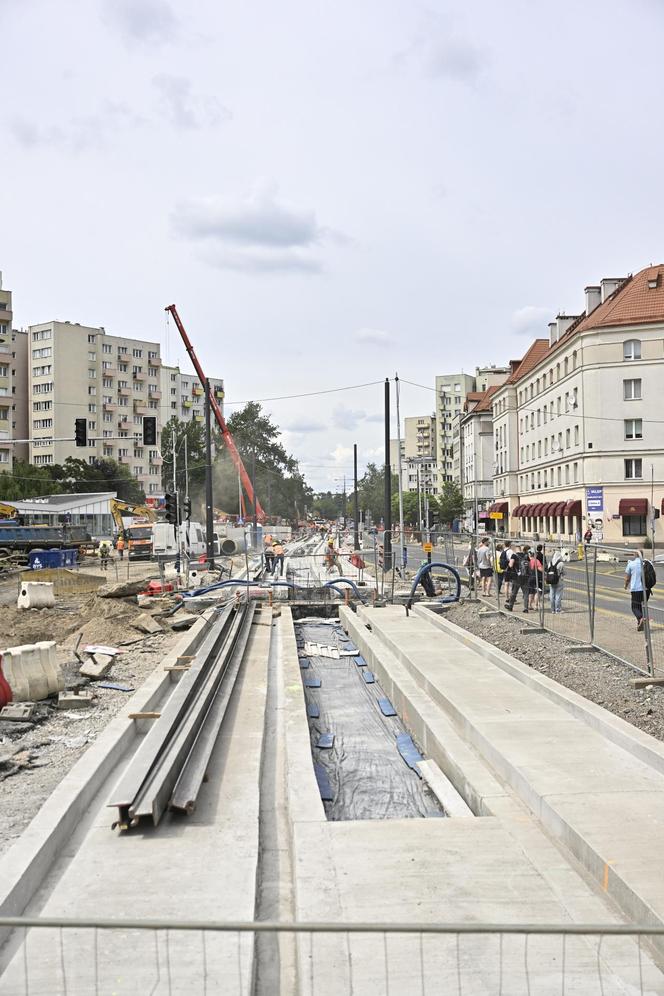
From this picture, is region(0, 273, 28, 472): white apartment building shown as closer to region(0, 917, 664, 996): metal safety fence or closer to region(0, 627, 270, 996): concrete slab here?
region(0, 627, 270, 996): concrete slab

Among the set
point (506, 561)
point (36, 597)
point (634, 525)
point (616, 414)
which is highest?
point (616, 414)

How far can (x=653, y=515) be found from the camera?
5200 centimetres

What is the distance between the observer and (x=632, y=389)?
5359 cm

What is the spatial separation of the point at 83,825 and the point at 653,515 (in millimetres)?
50059

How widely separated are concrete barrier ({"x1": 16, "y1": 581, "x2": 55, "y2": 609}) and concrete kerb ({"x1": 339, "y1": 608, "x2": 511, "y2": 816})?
12.1 metres

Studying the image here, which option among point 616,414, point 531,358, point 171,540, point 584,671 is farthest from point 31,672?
point 531,358

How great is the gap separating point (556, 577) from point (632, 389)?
135 feet

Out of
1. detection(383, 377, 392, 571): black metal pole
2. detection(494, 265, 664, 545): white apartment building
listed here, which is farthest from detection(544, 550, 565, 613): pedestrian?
detection(494, 265, 664, 545): white apartment building

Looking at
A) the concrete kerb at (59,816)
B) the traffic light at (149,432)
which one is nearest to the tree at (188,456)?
the traffic light at (149,432)

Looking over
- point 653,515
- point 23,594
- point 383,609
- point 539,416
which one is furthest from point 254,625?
point 539,416

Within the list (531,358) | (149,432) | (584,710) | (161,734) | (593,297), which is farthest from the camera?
(531,358)

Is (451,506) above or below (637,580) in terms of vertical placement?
above

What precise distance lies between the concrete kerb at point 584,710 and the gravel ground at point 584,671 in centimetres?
23

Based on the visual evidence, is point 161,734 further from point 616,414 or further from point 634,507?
point 616,414
